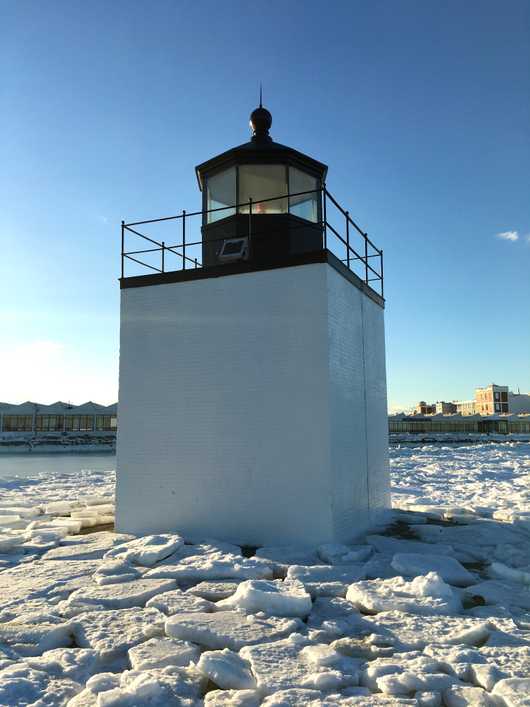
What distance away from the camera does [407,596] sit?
16.4 ft

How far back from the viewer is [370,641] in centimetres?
418

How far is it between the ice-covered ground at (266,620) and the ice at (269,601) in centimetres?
1

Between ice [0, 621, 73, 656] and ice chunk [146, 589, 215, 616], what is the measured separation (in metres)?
0.84

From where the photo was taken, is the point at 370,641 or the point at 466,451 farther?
the point at 466,451

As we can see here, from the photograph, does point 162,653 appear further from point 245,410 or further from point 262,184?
point 262,184

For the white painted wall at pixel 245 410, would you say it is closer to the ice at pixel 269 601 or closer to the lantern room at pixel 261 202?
the lantern room at pixel 261 202

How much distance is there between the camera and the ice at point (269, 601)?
4.73 metres

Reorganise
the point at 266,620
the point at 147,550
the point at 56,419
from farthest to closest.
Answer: the point at 56,419 → the point at 147,550 → the point at 266,620

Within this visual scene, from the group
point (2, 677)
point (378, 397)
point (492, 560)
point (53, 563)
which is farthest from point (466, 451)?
point (2, 677)

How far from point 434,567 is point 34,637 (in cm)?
405

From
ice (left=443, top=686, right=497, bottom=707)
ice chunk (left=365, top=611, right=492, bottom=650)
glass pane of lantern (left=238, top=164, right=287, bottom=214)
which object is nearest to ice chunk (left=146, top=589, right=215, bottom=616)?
ice chunk (left=365, top=611, right=492, bottom=650)

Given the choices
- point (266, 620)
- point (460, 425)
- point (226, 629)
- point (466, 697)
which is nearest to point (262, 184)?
point (266, 620)

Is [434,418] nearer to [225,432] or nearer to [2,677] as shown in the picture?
[225,432]

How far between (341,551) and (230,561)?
54.8 inches
